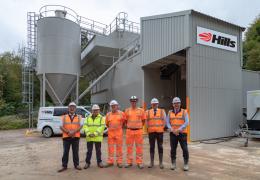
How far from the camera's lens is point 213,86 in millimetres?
11914

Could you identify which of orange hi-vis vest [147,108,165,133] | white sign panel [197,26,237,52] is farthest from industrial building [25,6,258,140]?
orange hi-vis vest [147,108,165,133]

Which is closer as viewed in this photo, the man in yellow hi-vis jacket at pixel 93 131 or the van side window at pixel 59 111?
the man in yellow hi-vis jacket at pixel 93 131

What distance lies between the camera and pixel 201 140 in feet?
36.9

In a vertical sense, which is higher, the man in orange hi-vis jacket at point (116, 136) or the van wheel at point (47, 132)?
the man in orange hi-vis jacket at point (116, 136)

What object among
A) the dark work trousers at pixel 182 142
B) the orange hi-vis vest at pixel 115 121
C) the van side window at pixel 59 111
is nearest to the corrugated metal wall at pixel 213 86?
the dark work trousers at pixel 182 142

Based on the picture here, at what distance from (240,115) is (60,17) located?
43.7 feet

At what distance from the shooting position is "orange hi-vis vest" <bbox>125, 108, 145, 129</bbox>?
632 cm

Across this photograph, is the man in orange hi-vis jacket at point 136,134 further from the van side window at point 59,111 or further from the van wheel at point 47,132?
the van wheel at point 47,132

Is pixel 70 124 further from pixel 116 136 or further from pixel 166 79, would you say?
pixel 166 79

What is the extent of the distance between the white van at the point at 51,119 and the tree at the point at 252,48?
1876cm

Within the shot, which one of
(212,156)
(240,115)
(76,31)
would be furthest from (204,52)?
(76,31)

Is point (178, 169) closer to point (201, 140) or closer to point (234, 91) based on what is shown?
point (201, 140)

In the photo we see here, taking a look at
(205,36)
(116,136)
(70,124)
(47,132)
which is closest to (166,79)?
(205,36)

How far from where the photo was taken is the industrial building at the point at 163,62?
11.4 m
